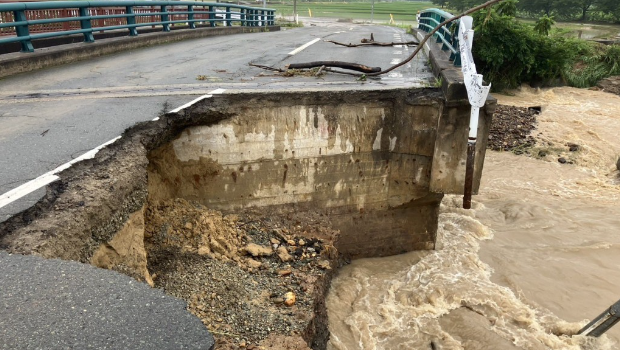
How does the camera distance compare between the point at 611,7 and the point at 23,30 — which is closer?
the point at 23,30

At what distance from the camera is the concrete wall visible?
20.6ft

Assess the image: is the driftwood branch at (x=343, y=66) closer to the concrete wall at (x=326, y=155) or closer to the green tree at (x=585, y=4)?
the concrete wall at (x=326, y=155)

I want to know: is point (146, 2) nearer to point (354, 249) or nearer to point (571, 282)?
point (354, 249)

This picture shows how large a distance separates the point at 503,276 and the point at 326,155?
146 inches

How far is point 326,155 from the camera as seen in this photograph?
22.5 ft

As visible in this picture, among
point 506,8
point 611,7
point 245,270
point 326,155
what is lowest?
point 245,270

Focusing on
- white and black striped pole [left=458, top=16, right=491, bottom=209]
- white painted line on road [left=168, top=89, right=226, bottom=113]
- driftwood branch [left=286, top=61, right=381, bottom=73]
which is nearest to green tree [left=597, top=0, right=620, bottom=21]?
driftwood branch [left=286, top=61, right=381, bottom=73]

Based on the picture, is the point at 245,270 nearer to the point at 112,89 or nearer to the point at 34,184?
the point at 34,184

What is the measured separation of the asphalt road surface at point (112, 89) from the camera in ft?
15.3

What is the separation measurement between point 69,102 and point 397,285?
18.2ft

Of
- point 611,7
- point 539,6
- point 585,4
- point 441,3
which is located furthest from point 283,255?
point 441,3

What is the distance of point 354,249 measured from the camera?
7523 millimetres

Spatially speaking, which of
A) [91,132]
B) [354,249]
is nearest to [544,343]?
[354,249]

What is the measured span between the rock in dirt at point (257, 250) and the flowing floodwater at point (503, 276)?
1.31m
